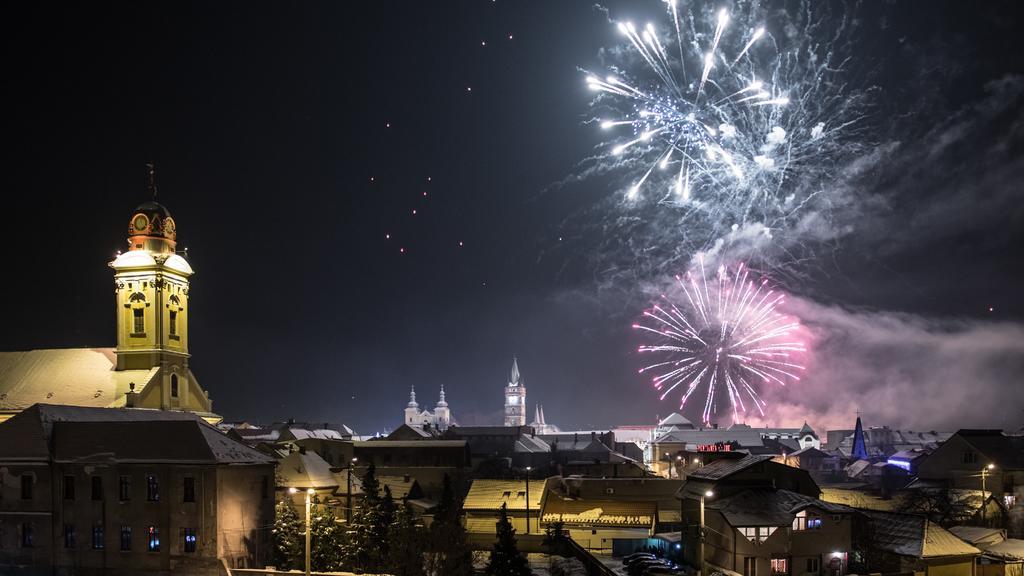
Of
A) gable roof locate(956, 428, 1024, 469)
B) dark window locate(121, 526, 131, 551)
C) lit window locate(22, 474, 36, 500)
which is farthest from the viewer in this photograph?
gable roof locate(956, 428, 1024, 469)

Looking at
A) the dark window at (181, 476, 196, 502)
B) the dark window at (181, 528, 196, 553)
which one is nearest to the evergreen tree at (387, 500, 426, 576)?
the dark window at (181, 528, 196, 553)

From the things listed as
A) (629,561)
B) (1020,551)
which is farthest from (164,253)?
(1020,551)

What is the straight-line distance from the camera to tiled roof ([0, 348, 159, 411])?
6444 cm

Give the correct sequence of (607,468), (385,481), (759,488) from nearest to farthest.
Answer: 1. (759,488)
2. (385,481)
3. (607,468)

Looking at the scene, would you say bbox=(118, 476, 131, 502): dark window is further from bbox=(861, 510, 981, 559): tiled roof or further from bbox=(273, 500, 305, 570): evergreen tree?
bbox=(861, 510, 981, 559): tiled roof

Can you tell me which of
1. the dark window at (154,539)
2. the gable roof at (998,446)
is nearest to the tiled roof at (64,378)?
the dark window at (154,539)

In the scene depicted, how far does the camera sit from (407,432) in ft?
395

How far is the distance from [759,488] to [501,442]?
88640 mm

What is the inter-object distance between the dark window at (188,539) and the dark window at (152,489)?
2.36 meters

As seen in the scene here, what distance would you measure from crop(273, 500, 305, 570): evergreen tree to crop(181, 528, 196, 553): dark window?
444 centimetres

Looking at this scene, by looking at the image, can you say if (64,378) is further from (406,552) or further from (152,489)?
(406,552)

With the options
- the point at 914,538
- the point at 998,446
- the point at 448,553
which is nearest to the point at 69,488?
the point at 448,553

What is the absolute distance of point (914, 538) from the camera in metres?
48.7

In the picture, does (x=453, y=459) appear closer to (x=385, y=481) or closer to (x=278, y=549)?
(x=385, y=481)
